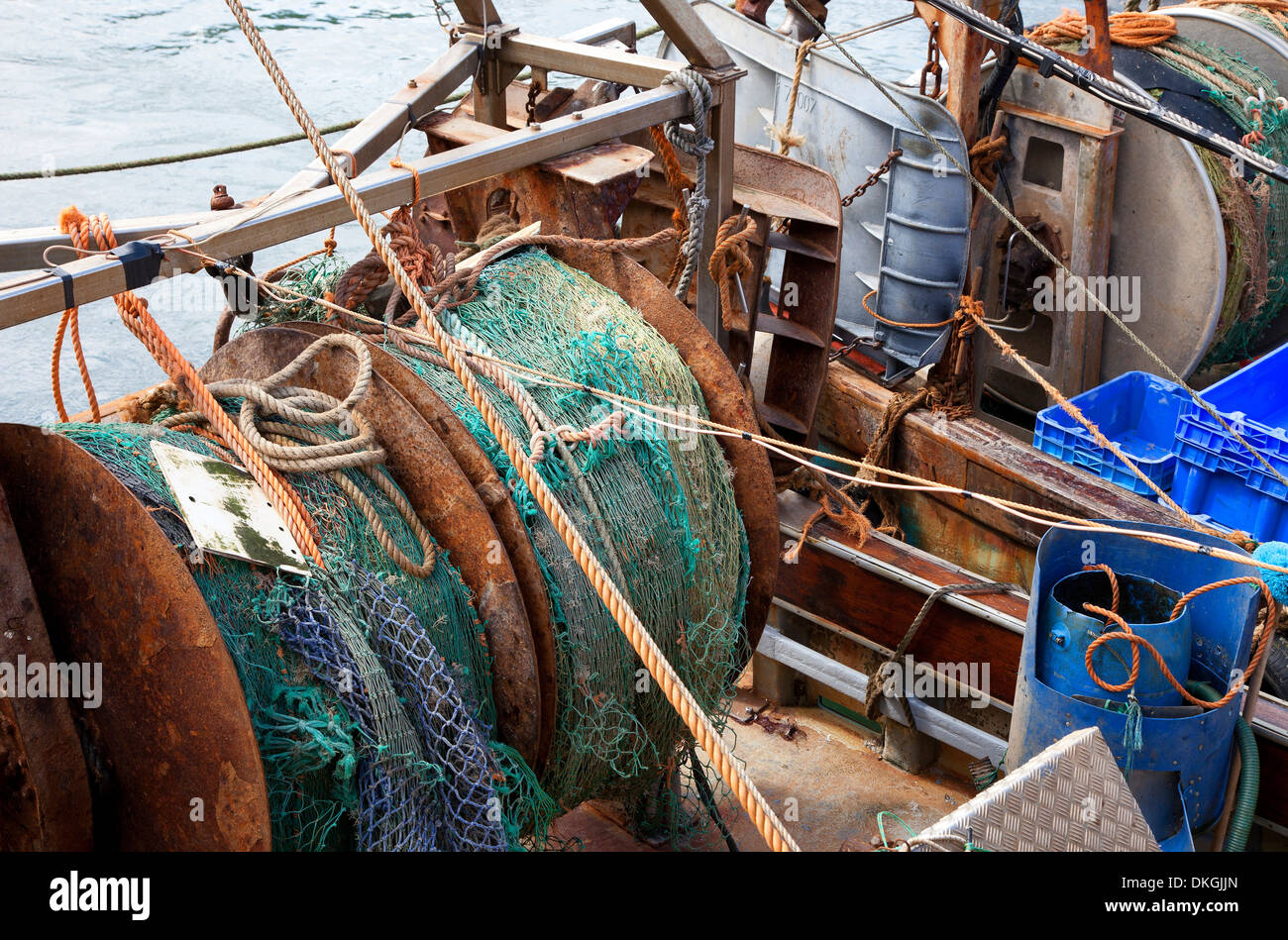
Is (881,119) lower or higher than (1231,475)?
higher

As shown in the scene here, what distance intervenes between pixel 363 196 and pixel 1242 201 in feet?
15.5

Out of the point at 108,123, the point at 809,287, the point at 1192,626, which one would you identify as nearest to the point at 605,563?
the point at 1192,626

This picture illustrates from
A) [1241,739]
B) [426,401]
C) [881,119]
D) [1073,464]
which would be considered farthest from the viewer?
[881,119]

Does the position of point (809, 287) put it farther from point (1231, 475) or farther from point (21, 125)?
point (21, 125)

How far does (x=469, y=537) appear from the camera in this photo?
3.59 meters

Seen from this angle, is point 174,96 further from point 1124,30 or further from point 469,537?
point 469,537

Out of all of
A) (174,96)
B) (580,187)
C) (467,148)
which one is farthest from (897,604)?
(174,96)

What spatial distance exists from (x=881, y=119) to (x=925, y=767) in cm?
315

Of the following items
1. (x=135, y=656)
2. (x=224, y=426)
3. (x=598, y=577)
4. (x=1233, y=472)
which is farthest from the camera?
(x=1233, y=472)

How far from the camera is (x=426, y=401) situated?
375cm

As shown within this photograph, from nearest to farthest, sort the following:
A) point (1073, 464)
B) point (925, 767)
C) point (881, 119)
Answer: point (925, 767), point (1073, 464), point (881, 119)

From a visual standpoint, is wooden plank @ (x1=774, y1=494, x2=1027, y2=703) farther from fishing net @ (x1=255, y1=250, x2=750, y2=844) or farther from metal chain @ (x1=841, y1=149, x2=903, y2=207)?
metal chain @ (x1=841, y1=149, x2=903, y2=207)

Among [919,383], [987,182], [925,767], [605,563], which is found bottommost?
[925,767]

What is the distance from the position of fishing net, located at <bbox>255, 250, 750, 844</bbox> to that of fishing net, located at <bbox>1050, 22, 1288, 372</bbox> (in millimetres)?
3802
